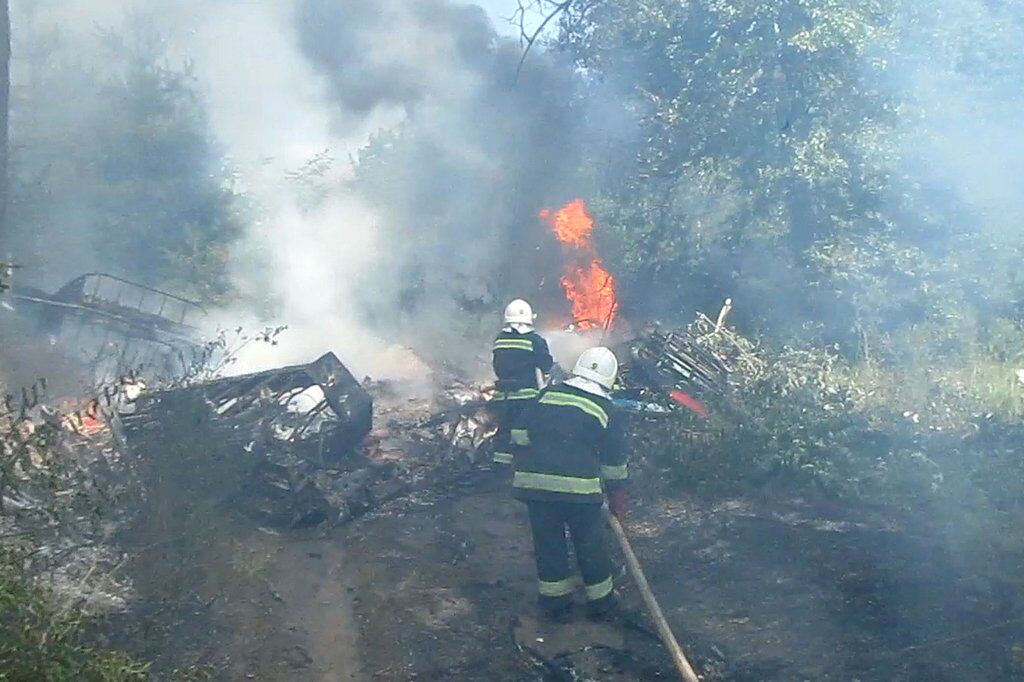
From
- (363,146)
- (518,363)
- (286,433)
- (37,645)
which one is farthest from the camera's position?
(363,146)

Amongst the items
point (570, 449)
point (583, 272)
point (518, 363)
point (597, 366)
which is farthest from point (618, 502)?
point (583, 272)

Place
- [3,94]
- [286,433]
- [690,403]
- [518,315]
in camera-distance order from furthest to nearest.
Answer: [3,94] < [690,403] < [518,315] < [286,433]

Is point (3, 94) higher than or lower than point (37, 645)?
higher

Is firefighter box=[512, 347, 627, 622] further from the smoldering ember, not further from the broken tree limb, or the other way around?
the broken tree limb

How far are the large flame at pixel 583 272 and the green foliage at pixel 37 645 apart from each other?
34.4ft

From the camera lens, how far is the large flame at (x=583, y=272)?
1459 cm

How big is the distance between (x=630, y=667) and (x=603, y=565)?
72 cm

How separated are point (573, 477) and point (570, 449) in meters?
0.18

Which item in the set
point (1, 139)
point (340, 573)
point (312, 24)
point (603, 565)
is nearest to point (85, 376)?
point (1, 139)

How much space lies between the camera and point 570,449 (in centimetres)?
537

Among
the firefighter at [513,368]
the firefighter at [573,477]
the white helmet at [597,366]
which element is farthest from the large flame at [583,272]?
the firefighter at [573,477]

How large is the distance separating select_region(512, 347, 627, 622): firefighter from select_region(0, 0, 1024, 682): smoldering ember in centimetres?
3

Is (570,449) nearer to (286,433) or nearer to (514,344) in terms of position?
(514,344)

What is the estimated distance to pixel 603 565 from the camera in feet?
18.0
